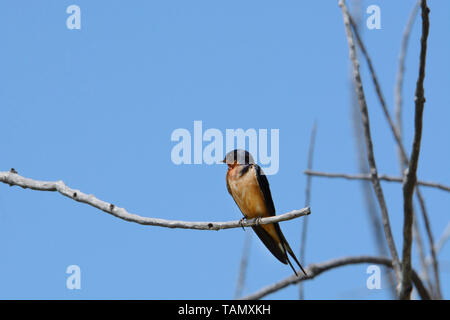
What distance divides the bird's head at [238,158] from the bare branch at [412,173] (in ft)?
5.21

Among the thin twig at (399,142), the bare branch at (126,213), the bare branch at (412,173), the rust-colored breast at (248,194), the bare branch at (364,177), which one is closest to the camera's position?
the bare branch at (126,213)

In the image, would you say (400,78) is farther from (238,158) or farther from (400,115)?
(238,158)

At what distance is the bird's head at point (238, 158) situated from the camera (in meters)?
5.66

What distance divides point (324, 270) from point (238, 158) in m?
1.22

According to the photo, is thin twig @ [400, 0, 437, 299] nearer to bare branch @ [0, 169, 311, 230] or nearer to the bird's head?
bare branch @ [0, 169, 311, 230]

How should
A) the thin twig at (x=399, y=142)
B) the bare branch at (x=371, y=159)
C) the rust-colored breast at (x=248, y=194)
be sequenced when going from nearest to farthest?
the bare branch at (x=371, y=159) < the thin twig at (x=399, y=142) < the rust-colored breast at (x=248, y=194)

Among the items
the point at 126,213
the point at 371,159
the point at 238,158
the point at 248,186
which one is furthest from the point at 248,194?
the point at 126,213

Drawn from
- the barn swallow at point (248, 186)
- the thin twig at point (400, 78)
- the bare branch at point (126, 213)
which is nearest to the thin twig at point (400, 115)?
the thin twig at point (400, 78)

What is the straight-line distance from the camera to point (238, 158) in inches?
224

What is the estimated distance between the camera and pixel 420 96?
156 inches

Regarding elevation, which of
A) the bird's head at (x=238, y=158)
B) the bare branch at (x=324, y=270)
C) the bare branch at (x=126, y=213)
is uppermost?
the bird's head at (x=238, y=158)

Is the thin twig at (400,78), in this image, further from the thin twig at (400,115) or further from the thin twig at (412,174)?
the thin twig at (412,174)
